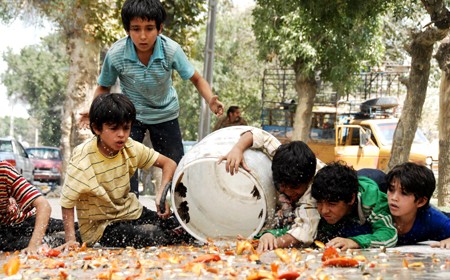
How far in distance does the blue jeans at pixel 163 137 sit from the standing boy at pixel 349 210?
1.80m

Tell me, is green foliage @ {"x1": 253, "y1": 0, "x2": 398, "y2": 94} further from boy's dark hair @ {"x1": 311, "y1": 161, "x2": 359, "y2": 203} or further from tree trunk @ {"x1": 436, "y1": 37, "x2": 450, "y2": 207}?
boy's dark hair @ {"x1": 311, "y1": 161, "x2": 359, "y2": 203}

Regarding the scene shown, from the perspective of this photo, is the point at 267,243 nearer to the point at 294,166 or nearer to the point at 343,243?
the point at 343,243

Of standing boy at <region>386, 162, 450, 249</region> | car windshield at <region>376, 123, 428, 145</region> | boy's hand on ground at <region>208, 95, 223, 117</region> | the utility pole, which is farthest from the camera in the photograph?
car windshield at <region>376, 123, 428, 145</region>

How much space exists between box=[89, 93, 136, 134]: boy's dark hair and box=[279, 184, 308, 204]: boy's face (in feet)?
4.04

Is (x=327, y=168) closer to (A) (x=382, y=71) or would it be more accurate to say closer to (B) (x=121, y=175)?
(B) (x=121, y=175)

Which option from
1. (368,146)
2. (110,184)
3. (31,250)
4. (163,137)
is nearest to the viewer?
(31,250)

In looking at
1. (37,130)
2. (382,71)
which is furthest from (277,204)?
(37,130)

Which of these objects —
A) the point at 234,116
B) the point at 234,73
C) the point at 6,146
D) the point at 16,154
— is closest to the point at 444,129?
the point at 234,116

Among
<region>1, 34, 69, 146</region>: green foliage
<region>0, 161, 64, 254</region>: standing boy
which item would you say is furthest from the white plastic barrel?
<region>1, 34, 69, 146</region>: green foliage

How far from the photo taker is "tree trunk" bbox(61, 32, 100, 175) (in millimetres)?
23031

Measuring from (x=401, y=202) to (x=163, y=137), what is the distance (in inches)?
90.4

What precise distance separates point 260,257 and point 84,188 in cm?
163

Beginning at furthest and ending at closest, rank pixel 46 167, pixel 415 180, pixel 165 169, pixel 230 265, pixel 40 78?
pixel 40 78, pixel 46 167, pixel 165 169, pixel 415 180, pixel 230 265

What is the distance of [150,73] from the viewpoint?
284 inches
